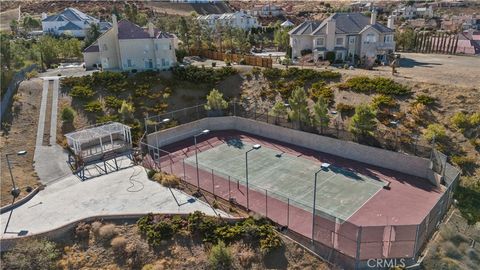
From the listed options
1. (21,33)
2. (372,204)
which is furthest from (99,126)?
(21,33)

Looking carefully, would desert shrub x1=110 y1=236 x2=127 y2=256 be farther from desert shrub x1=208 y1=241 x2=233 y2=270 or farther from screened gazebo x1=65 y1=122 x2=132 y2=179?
screened gazebo x1=65 y1=122 x2=132 y2=179

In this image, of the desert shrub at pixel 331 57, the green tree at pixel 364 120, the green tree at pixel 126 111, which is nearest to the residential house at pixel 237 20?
the desert shrub at pixel 331 57

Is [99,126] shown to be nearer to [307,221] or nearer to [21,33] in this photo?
[307,221]

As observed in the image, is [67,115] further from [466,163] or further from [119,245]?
[466,163]

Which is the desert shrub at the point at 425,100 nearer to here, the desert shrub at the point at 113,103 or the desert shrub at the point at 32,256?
the desert shrub at the point at 113,103

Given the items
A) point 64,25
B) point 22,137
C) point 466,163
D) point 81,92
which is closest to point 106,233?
point 22,137

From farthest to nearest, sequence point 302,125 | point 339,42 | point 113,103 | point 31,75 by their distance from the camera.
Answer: point 339,42, point 31,75, point 113,103, point 302,125
